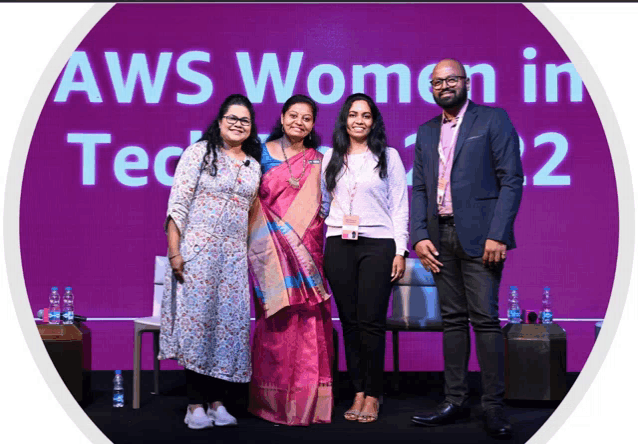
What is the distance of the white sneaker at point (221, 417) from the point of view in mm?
3420

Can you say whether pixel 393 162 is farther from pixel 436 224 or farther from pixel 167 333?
pixel 167 333

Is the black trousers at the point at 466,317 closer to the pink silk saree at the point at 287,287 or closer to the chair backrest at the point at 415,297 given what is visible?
the pink silk saree at the point at 287,287

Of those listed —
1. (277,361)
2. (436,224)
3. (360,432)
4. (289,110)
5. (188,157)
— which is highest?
(289,110)

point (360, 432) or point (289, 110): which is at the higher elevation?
point (289, 110)

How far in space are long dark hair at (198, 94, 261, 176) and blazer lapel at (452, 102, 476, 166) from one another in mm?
922

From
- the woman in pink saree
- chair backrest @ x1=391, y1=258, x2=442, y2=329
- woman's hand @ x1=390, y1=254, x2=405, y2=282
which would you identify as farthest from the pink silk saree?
chair backrest @ x1=391, y1=258, x2=442, y2=329

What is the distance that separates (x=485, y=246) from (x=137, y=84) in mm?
2656

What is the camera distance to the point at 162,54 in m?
4.85

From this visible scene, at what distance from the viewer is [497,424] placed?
127 inches

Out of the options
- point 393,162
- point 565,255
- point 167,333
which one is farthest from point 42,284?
point 565,255

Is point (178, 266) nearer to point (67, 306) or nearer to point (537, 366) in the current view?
point (67, 306)

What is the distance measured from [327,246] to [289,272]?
0.23 metres

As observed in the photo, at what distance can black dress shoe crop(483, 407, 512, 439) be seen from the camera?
3217 mm

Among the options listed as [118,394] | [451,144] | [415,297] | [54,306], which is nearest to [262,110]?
[415,297]
